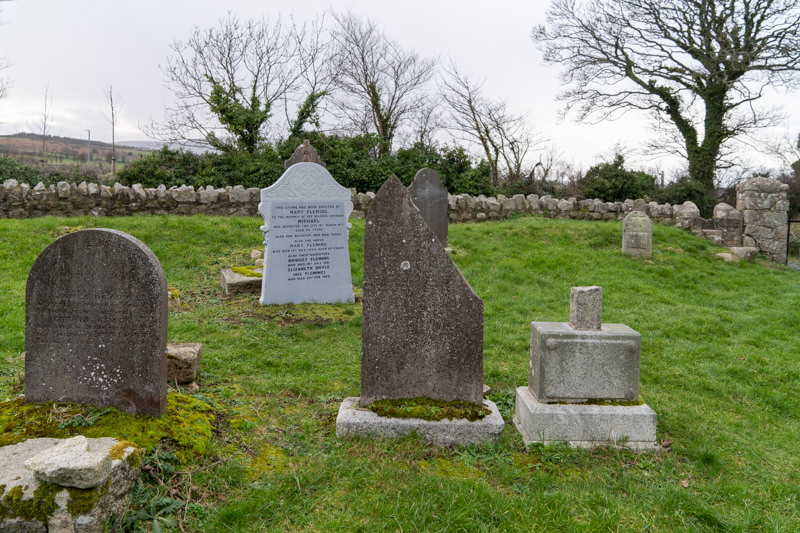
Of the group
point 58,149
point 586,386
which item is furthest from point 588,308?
point 58,149

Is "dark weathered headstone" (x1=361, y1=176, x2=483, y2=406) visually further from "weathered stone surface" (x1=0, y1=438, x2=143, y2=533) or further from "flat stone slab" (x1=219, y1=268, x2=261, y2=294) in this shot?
"flat stone slab" (x1=219, y1=268, x2=261, y2=294)

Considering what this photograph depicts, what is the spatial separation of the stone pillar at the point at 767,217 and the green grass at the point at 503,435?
18.4 ft

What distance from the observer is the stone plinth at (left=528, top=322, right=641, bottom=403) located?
3561 mm

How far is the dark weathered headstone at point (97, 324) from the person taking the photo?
3.05m

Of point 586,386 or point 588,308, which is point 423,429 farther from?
point 588,308

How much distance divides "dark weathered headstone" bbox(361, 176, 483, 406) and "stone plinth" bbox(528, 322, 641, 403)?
541 mm

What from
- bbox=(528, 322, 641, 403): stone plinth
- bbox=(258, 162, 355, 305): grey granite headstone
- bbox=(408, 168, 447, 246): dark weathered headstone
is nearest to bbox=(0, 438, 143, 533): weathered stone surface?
bbox=(528, 322, 641, 403): stone plinth

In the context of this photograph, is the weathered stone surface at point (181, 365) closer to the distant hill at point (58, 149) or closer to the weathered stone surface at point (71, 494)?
the weathered stone surface at point (71, 494)

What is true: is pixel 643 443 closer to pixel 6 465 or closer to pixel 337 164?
pixel 6 465

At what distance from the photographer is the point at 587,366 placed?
141 inches

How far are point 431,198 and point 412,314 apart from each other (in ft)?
24.8

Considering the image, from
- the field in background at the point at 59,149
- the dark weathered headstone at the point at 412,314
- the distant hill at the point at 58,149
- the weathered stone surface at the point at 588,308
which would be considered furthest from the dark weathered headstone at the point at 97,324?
the field in background at the point at 59,149

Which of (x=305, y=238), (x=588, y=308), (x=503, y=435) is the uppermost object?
(x=305, y=238)

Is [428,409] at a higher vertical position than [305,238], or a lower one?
lower
